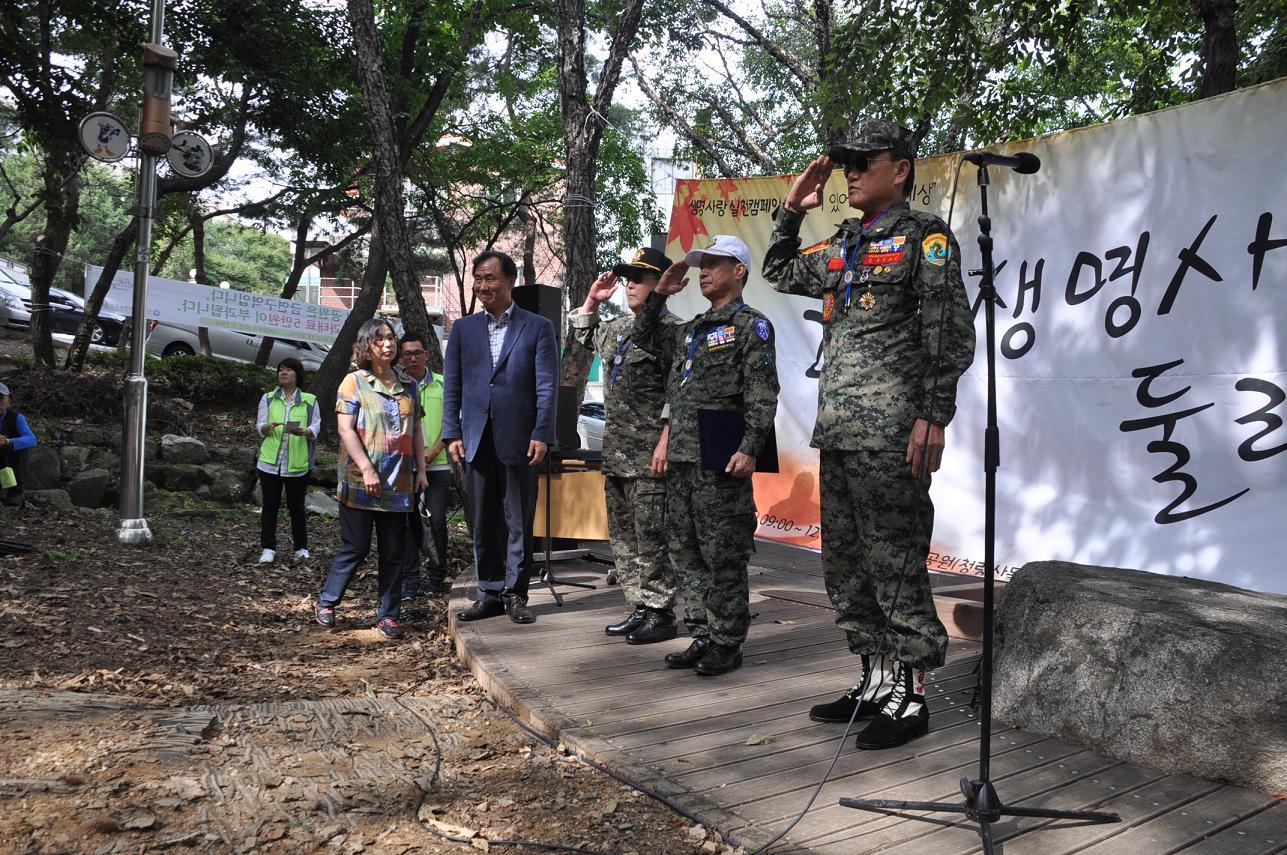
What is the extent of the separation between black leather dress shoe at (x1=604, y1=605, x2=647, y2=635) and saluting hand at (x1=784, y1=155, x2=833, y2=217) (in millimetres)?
2277

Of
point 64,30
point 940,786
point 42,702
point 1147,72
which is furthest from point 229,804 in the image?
point 64,30

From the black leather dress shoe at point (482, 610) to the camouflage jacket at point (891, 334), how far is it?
2.55 m

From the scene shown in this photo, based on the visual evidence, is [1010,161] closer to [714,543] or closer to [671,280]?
[714,543]

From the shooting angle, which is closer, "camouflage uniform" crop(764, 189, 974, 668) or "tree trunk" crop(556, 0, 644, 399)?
"camouflage uniform" crop(764, 189, 974, 668)

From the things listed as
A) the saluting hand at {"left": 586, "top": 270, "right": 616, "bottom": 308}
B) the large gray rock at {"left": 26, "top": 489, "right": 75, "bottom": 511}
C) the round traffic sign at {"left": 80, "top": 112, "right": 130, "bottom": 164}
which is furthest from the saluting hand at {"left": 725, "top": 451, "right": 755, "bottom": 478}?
the large gray rock at {"left": 26, "top": 489, "right": 75, "bottom": 511}

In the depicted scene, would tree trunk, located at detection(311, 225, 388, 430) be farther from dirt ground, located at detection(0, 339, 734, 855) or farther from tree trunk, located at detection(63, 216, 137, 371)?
dirt ground, located at detection(0, 339, 734, 855)

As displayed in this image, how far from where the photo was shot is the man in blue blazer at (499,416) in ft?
17.3

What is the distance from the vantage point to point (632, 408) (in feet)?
17.3

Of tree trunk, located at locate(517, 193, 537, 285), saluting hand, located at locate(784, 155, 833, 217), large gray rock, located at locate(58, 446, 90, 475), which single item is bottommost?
large gray rock, located at locate(58, 446, 90, 475)

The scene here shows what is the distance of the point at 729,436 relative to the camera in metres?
4.14

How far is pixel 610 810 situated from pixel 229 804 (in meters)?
1.10

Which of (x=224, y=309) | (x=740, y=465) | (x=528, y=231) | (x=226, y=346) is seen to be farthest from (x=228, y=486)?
(x=528, y=231)

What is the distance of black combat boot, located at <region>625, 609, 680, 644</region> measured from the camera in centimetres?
491

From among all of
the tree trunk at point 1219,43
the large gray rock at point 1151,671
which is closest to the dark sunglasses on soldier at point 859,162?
the large gray rock at point 1151,671
